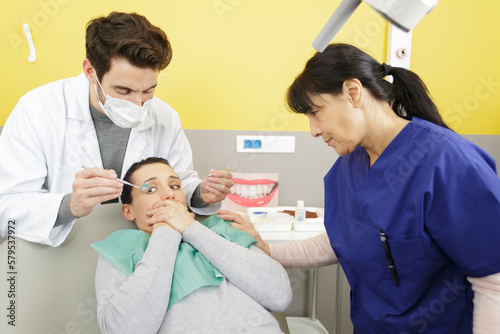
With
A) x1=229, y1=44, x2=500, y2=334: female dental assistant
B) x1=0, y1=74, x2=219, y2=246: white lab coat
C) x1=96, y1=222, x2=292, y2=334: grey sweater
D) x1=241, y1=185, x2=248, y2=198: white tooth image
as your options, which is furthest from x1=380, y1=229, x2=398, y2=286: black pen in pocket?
x1=241, y1=185, x2=248, y2=198: white tooth image

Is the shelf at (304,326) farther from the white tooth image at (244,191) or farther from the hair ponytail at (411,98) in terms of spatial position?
the hair ponytail at (411,98)

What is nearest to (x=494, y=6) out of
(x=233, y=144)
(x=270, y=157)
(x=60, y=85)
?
(x=270, y=157)

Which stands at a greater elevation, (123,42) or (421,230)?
(123,42)

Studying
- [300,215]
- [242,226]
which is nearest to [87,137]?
[242,226]

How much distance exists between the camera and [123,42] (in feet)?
3.78

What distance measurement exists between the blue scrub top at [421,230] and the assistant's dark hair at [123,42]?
2.57ft

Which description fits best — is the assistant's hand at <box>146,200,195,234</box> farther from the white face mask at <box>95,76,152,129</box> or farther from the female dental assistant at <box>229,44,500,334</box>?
the female dental assistant at <box>229,44,500,334</box>

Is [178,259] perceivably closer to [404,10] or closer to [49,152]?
[49,152]

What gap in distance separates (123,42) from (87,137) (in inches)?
16.3

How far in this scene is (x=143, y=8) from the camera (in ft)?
6.24

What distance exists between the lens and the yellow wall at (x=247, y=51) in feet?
6.18

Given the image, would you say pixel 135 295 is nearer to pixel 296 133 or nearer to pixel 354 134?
pixel 354 134

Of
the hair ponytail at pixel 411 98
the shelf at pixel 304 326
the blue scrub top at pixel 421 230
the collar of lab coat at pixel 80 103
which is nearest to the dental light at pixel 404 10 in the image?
the blue scrub top at pixel 421 230

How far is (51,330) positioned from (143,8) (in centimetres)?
159
